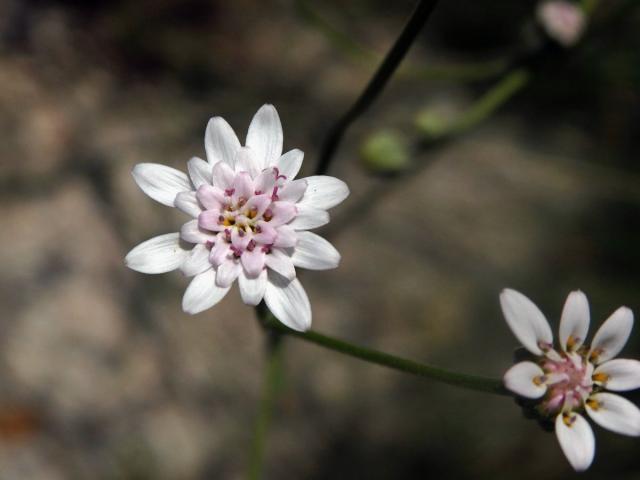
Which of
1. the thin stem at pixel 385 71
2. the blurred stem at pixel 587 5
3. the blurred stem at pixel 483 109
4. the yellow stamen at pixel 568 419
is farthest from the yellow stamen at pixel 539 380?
the blurred stem at pixel 587 5

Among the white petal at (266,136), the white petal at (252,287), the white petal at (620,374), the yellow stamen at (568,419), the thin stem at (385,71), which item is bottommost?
the white petal at (252,287)

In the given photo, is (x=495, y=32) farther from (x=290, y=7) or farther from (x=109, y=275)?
(x=109, y=275)

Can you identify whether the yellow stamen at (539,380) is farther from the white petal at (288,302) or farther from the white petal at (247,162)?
the white petal at (247,162)

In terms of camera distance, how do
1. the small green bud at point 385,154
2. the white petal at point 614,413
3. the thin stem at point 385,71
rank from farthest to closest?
the small green bud at point 385,154 → the white petal at point 614,413 → the thin stem at point 385,71

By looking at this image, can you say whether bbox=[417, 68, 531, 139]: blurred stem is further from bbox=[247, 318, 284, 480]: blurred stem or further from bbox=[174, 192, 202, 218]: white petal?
bbox=[174, 192, 202, 218]: white petal

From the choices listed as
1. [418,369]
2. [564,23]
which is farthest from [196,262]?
[564,23]

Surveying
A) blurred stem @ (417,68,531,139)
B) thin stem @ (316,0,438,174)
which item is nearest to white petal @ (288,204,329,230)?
thin stem @ (316,0,438,174)

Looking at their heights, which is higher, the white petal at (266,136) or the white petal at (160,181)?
the white petal at (266,136)

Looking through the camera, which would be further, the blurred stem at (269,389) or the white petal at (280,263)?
the blurred stem at (269,389)
